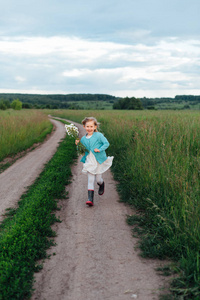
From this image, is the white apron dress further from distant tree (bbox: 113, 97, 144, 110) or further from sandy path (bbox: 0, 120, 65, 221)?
distant tree (bbox: 113, 97, 144, 110)

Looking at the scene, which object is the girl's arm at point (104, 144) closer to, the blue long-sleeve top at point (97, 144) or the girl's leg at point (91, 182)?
the blue long-sleeve top at point (97, 144)

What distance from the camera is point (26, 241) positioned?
4.34 metres

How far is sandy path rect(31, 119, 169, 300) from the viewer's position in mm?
3309

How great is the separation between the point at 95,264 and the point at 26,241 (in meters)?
1.15

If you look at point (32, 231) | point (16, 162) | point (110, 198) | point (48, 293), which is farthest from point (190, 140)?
point (16, 162)

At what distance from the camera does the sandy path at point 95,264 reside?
10.9 ft

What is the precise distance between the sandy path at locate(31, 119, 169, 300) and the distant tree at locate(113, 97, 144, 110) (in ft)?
274

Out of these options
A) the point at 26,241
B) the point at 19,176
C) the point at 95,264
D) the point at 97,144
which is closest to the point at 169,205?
the point at 95,264

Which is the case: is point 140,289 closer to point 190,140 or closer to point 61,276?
point 61,276

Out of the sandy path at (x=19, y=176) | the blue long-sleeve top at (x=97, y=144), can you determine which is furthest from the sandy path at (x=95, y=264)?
the sandy path at (x=19, y=176)

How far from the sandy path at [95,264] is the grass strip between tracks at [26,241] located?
0.16 meters

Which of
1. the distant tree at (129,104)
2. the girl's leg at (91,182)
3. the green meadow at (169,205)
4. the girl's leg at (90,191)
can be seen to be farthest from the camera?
the distant tree at (129,104)

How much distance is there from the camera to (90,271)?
3.73 meters

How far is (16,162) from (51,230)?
7.94m
